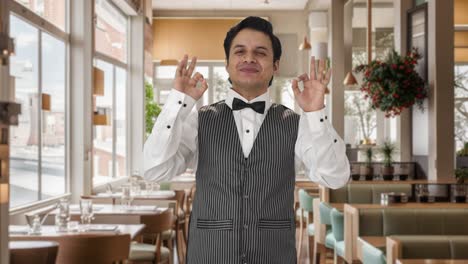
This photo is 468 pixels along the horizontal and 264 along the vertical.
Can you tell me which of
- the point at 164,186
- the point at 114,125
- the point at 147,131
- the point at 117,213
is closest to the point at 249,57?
the point at 117,213

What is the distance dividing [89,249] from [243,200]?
2.66 m

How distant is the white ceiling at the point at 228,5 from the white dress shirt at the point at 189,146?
1256 cm

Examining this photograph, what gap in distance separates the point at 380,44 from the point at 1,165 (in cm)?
1206

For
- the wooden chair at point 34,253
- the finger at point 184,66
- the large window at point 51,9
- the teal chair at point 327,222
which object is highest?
the large window at point 51,9

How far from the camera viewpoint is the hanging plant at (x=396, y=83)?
8.72 m

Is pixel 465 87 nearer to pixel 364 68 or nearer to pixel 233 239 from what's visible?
pixel 364 68

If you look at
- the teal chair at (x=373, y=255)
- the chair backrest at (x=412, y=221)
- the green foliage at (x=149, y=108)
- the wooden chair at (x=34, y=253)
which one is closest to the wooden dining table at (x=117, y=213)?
the chair backrest at (x=412, y=221)

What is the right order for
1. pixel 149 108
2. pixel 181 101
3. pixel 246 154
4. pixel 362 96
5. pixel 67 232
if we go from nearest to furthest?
pixel 181 101
pixel 246 154
pixel 67 232
pixel 149 108
pixel 362 96

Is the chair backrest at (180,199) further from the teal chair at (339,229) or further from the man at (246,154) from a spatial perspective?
the man at (246,154)

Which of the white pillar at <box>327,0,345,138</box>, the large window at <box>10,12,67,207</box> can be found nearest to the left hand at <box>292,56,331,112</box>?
the large window at <box>10,12,67,207</box>

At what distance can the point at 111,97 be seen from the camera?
11.6m

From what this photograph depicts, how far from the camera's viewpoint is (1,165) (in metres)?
3.08

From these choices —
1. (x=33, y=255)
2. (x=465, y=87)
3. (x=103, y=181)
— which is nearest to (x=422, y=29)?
(x=465, y=87)

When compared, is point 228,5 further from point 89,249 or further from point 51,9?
point 89,249
